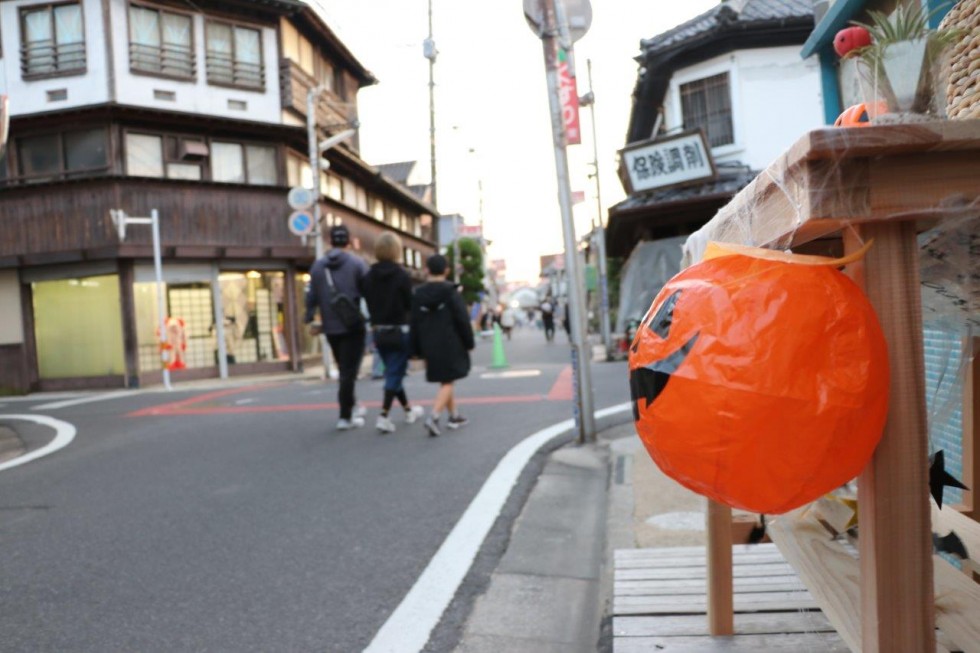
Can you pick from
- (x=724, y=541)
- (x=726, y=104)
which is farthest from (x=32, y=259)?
(x=724, y=541)

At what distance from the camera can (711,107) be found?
675 inches

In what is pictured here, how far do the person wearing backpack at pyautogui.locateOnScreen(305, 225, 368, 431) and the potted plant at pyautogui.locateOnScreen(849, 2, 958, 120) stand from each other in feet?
19.6

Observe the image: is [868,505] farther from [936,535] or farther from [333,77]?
[333,77]

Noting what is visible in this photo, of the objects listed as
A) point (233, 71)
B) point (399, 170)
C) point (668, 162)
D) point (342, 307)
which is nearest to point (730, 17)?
point (668, 162)

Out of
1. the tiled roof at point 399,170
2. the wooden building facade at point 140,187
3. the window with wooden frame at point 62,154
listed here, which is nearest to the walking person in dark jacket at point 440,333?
the wooden building facade at point 140,187

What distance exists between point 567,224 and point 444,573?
142 inches

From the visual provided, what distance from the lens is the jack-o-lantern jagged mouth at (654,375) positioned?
3.92 ft

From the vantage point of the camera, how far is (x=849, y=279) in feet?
3.86

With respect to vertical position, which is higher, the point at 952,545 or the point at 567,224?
the point at 567,224

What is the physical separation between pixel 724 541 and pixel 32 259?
62.4 ft

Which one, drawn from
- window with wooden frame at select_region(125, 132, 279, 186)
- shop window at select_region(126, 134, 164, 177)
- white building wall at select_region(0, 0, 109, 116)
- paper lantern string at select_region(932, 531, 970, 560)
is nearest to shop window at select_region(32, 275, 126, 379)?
shop window at select_region(126, 134, 164, 177)

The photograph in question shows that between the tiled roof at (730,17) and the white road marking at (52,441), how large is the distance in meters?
13.9

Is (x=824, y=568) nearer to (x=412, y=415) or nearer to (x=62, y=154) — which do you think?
(x=412, y=415)

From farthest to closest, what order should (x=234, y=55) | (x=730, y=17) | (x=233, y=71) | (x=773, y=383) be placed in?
(x=234, y=55), (x=233, y=71), (x=730, y=17), (x=773, y=383)
